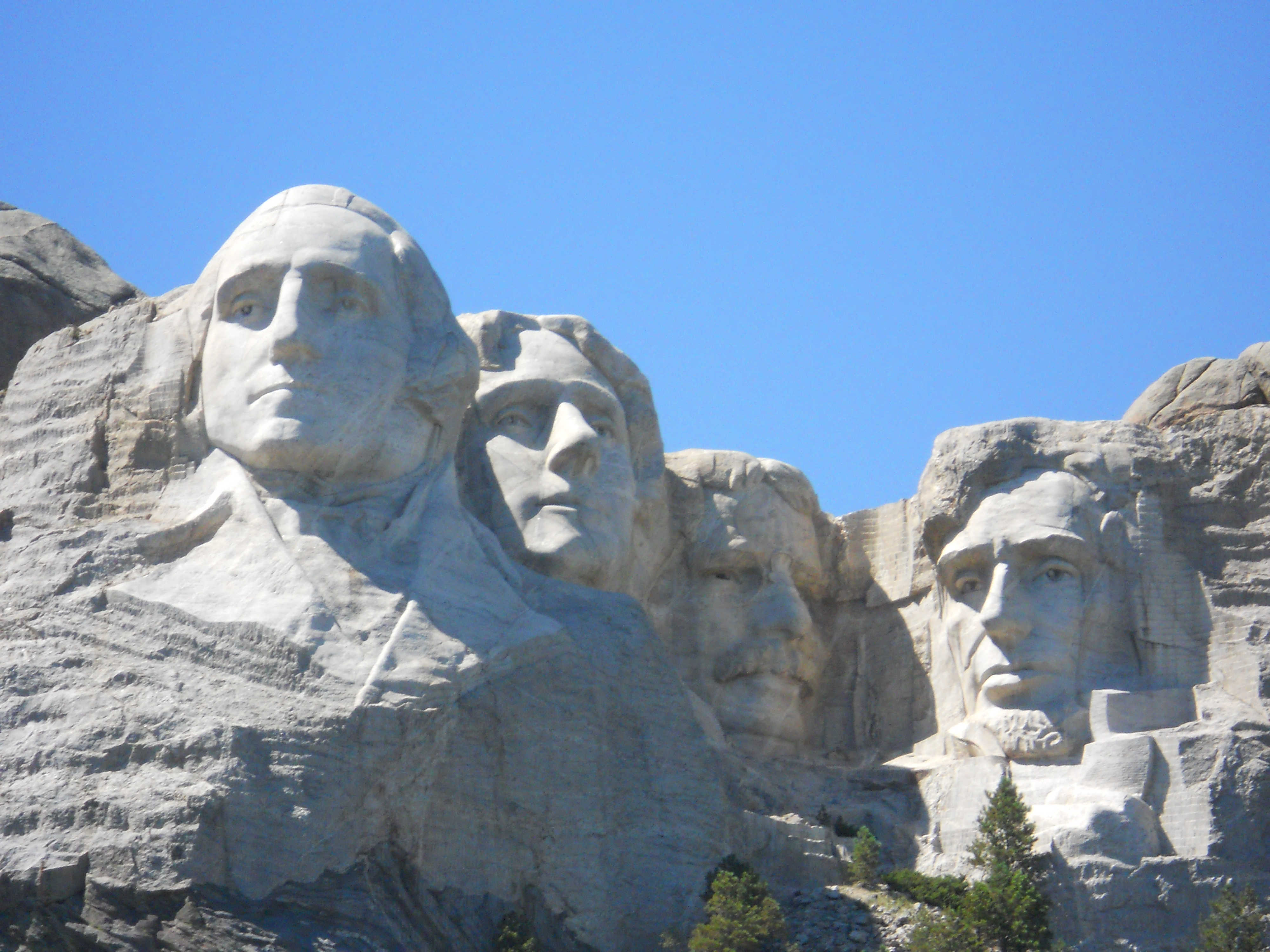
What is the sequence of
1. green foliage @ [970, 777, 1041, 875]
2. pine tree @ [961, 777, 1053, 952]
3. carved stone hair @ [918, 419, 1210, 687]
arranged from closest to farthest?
pine tree @ [961, 777, 1053, 952] < green foliage @ [970, 777, 1041, 875] < carved stone hair @ [918, 419, 1210, 687]

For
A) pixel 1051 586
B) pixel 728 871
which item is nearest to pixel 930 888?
pixel 728 871

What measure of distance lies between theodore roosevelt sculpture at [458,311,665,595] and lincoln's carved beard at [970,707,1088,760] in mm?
3686

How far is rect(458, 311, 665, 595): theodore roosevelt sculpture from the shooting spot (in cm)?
2219

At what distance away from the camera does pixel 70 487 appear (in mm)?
20625

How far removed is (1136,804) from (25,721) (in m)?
9.00

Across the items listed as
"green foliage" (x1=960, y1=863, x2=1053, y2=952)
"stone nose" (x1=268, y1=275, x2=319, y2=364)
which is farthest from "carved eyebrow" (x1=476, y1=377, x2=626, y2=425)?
"green foliage" (x1=960, y1=863, x2=1053, y2=952)

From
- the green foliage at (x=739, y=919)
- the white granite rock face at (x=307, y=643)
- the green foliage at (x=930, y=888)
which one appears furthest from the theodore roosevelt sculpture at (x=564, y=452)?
the green foliage at (x=930, y=888)

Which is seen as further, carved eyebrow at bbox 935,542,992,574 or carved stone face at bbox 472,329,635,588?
carved eyebrow at bbox 935,542,992,574

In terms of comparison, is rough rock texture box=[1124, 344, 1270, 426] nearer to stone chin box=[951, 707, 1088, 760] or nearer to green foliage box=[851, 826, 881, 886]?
stone chin box=[951, 707, 1088, 760]

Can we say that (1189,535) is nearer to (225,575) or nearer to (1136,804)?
(1136,804)

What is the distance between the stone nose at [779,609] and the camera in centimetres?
2395

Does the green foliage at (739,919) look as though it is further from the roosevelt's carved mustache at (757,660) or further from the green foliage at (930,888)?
the roosevelt's carved mustache at (757,660)

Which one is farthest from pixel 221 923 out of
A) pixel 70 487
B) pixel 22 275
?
pixel 22 275

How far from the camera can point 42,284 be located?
25.2 metres
